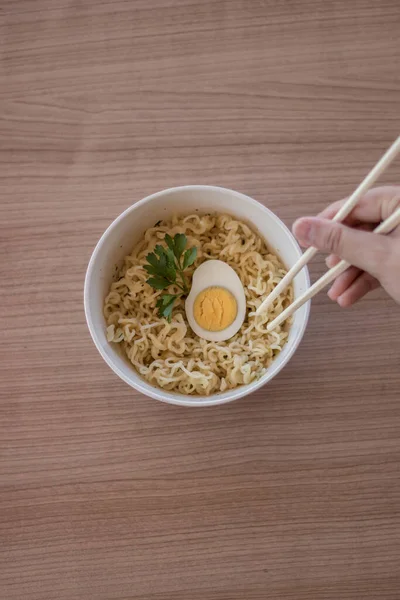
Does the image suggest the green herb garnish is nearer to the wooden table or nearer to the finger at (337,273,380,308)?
the wooden table

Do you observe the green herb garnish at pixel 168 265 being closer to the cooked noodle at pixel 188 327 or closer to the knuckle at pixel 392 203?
the cooked noodle at pixel 188 327

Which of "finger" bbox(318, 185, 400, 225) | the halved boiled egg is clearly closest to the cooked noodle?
the halved boiled egg

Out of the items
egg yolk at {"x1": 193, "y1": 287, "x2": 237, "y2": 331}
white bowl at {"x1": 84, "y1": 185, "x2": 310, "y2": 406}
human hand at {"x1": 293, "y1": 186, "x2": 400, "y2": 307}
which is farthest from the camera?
egg yolk at {"x1": 193, "y1": 287, "x2": 237, "y2": 331}

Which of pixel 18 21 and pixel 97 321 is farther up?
pixel 18 21

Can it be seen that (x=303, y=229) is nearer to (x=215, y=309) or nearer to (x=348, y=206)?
(x=348, y=206)

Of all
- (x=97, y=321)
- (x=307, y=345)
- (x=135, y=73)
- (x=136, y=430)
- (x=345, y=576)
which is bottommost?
(x=345, y=576)

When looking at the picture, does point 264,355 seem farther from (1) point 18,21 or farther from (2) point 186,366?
(1) point 18,21

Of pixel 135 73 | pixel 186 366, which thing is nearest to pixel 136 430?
pixel 186 366
